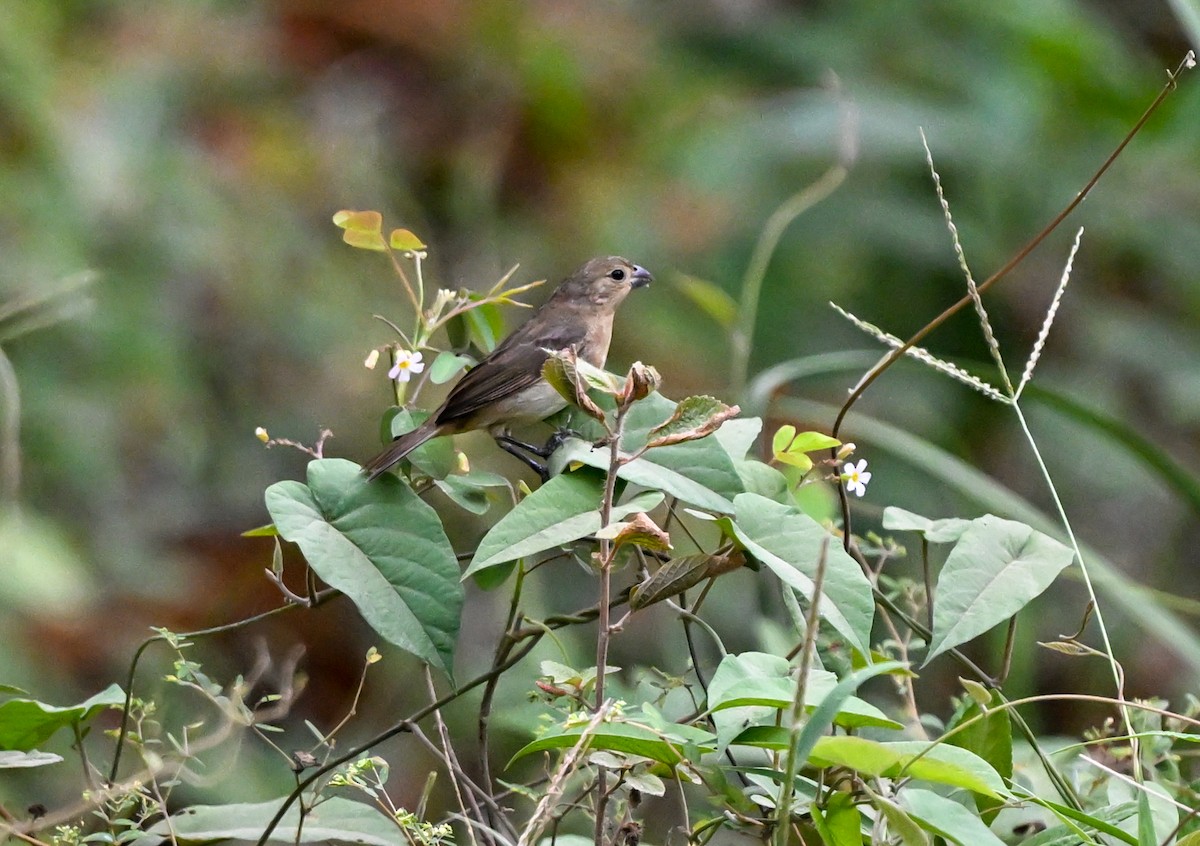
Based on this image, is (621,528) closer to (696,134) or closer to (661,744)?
(661,744)

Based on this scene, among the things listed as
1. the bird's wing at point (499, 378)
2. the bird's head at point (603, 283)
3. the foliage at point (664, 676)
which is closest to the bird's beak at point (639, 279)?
the bird's head at point (603, 283)

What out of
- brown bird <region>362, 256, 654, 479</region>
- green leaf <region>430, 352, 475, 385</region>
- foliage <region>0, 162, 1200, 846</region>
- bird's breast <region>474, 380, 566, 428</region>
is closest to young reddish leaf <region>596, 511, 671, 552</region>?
foliage <region>0, 162, 1200, 846</region>

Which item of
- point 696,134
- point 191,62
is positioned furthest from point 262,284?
point 696,134

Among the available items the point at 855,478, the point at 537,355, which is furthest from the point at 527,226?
the point at 855,478

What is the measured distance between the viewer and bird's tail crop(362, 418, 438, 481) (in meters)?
1.76

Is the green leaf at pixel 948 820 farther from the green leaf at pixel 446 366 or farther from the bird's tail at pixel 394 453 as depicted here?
the green leaf at pixel 446 366

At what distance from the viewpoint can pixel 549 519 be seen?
158 cm

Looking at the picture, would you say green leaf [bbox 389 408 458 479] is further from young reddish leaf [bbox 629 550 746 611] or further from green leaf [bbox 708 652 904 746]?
green leaf [bbox 708 652 904 746]

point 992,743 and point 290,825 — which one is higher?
point 992,743

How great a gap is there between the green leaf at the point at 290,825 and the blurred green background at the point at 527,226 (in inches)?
119

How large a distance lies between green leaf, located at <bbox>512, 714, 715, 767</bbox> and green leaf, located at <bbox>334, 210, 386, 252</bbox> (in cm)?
86

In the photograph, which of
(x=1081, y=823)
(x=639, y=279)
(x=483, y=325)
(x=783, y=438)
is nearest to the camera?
(x=1081, y=823)

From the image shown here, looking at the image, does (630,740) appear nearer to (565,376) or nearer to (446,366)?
(565,376)

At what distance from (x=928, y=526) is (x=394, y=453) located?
0.70m
